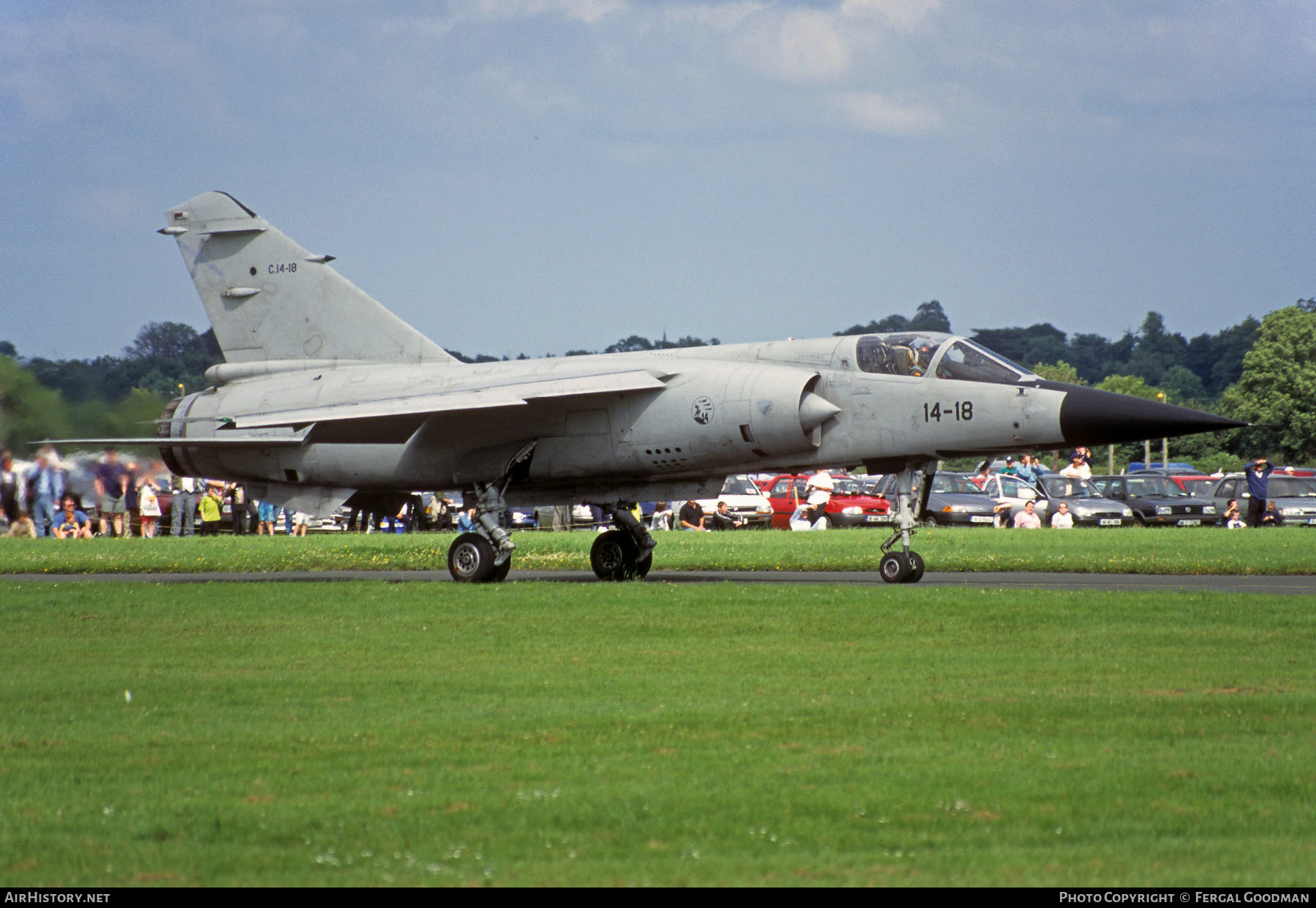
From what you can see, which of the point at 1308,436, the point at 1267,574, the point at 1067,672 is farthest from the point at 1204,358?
the point at 1067,672

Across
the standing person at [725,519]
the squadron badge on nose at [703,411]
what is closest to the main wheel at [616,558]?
the squadron badge on nose at [703,411]

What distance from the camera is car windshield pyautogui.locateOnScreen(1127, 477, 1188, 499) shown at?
42.8m

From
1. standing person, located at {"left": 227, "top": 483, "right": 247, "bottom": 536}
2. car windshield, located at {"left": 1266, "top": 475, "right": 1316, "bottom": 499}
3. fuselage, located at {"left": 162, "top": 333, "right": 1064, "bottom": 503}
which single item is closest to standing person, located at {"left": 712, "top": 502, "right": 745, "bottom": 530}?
standing person, located at {"left": 227, "top": 483, "right": 247, "bottom": 536}

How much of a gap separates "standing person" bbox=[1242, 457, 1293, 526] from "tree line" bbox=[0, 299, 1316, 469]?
715cm

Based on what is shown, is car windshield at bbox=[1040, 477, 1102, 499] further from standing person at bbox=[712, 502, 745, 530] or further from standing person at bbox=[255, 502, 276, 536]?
standing person at bbox=[255, 502, 276, 536]

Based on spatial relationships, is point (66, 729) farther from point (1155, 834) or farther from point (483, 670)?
point (1155, 834)

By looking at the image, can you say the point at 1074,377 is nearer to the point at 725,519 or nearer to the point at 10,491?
the point at 725,519

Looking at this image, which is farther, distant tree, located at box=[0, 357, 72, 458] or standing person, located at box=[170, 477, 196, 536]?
standing person, located at box=[170, 477, 196, 536]

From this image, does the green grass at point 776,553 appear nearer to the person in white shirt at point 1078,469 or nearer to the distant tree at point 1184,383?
the person in white shirt at point 1078,469

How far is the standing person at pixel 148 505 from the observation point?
3312cm

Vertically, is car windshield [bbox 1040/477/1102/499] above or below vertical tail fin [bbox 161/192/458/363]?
below

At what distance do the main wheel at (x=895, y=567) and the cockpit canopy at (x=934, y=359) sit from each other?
221 cm
